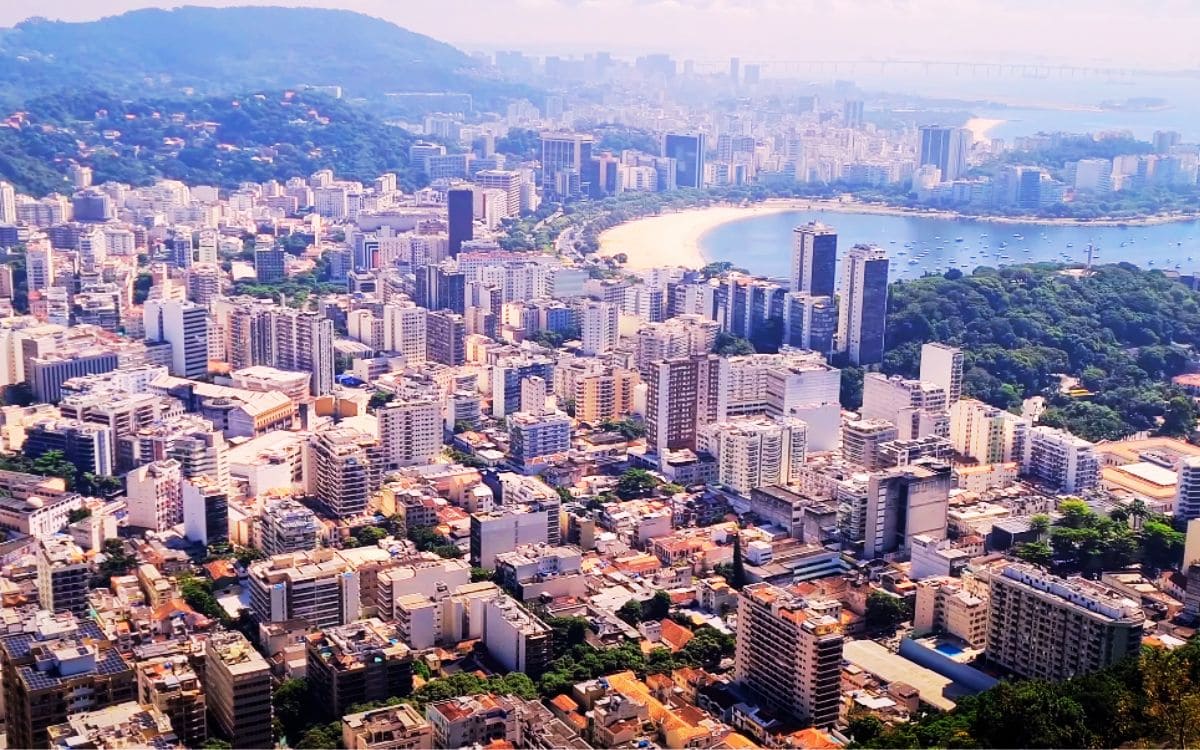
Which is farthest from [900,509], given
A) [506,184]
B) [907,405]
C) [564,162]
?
[564,162]

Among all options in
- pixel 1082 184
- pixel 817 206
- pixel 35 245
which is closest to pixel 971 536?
pixel 35 245

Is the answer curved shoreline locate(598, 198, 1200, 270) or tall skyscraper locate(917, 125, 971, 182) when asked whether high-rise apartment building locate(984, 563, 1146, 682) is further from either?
tall skyscraper locate(917, 125, 971, 182)

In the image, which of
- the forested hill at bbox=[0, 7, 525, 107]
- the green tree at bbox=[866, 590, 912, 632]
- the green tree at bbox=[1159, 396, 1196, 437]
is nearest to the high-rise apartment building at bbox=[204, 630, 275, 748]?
the green tree at bbox=[866, 590, 912, 632]

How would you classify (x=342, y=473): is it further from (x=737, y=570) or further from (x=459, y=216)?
(x=459, y=216)

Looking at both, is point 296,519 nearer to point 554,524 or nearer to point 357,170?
point 554,524

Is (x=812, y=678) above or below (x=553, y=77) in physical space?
below

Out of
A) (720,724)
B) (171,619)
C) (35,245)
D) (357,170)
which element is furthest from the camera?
(357,170)

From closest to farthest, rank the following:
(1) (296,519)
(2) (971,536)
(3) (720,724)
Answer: (3) (720,724) → (1) (296,519) → (2) (971,536)
